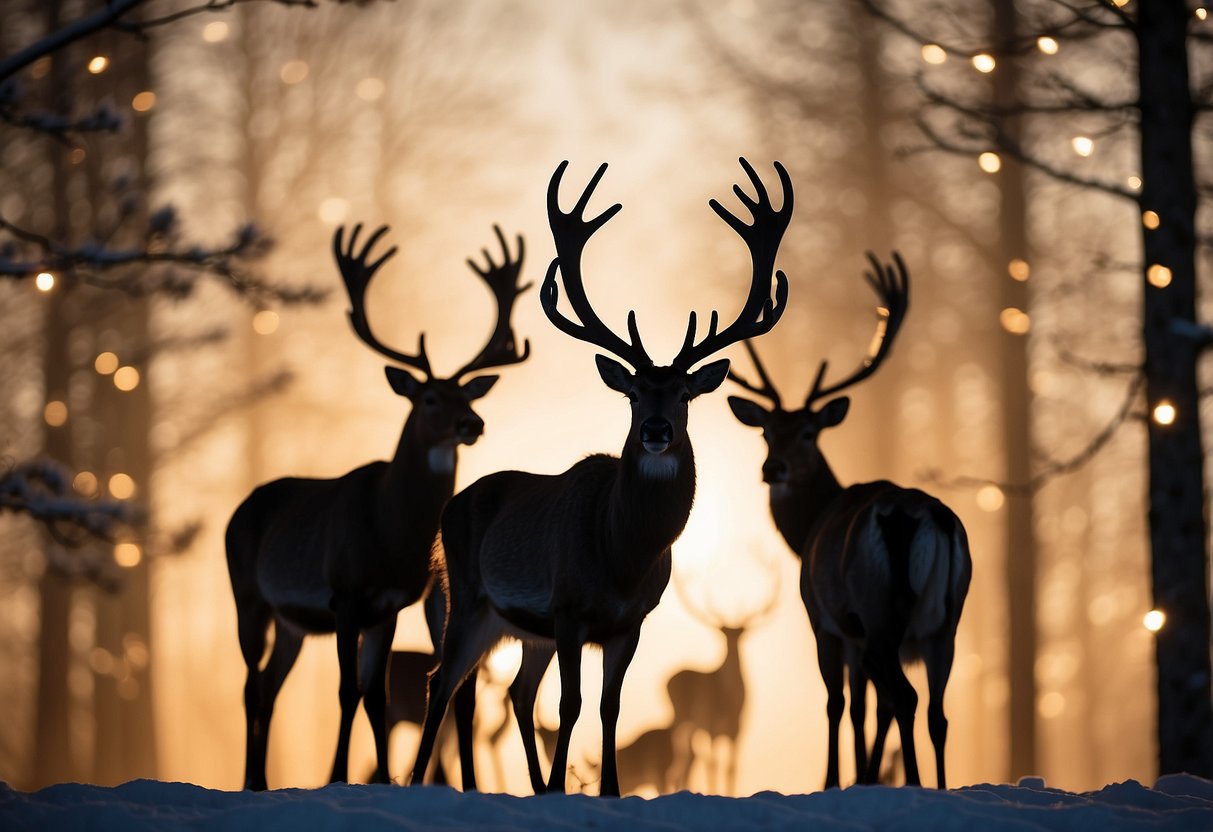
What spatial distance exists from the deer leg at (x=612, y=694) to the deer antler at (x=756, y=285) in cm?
128

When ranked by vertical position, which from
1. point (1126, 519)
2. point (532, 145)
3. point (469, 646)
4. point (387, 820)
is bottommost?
point (387, 820)

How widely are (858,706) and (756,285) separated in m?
2.37

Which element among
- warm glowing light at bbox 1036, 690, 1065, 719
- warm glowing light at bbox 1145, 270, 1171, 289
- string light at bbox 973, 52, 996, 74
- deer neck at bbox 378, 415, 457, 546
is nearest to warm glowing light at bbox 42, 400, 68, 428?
deer neck at bbox 378, 415, 457, 546

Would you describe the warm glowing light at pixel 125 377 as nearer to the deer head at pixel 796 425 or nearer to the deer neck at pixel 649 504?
the deer head at pixel 796 425

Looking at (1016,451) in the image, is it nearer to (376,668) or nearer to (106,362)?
(106,362)

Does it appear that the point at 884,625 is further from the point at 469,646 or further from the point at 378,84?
the point at 378,84

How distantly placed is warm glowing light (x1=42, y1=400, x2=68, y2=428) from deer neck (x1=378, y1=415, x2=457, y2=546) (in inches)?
370

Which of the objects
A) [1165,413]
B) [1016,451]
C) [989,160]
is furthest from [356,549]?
[1016,451]

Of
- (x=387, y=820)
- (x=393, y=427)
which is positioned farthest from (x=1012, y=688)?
(x=387, y=820)

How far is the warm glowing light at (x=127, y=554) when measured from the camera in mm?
16250

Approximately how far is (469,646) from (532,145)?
13.7 meters

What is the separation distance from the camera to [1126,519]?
2159cm

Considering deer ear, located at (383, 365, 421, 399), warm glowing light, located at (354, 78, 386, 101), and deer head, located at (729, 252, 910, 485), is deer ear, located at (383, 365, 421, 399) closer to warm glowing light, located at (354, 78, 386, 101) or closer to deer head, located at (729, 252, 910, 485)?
deer head, located at (729, 252, 910, 485)

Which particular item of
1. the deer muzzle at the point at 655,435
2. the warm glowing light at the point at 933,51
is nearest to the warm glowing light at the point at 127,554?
the warm glowing light at the point at 933,51
